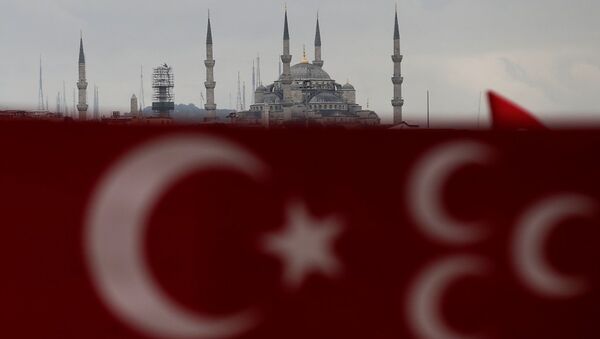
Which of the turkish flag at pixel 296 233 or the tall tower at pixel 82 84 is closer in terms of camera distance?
the turkish flag at pixel 296 233

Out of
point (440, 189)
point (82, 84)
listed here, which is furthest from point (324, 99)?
point (440, 189)

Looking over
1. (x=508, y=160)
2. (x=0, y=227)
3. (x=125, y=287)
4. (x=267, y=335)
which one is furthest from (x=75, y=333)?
(x=508, y=160)

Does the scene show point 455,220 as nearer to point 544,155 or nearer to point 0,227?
point 544,155

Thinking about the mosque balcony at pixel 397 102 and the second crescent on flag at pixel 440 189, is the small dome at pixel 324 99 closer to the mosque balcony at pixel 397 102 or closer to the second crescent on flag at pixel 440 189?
the mosque balcony at pixel 397 102

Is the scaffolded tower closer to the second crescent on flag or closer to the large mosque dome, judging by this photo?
the large mosque dome

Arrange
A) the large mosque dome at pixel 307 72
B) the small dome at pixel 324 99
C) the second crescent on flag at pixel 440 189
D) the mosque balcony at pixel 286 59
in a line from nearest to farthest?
1. the second crescent on flag at pixel 440 189
2. the mosque balcony at pixel 286 59
3. the small dome at pixel 324 99
4. the large mosque dome at pixel 307 72

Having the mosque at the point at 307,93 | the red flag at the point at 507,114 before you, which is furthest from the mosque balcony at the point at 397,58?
the red flag at the point at 507,114
